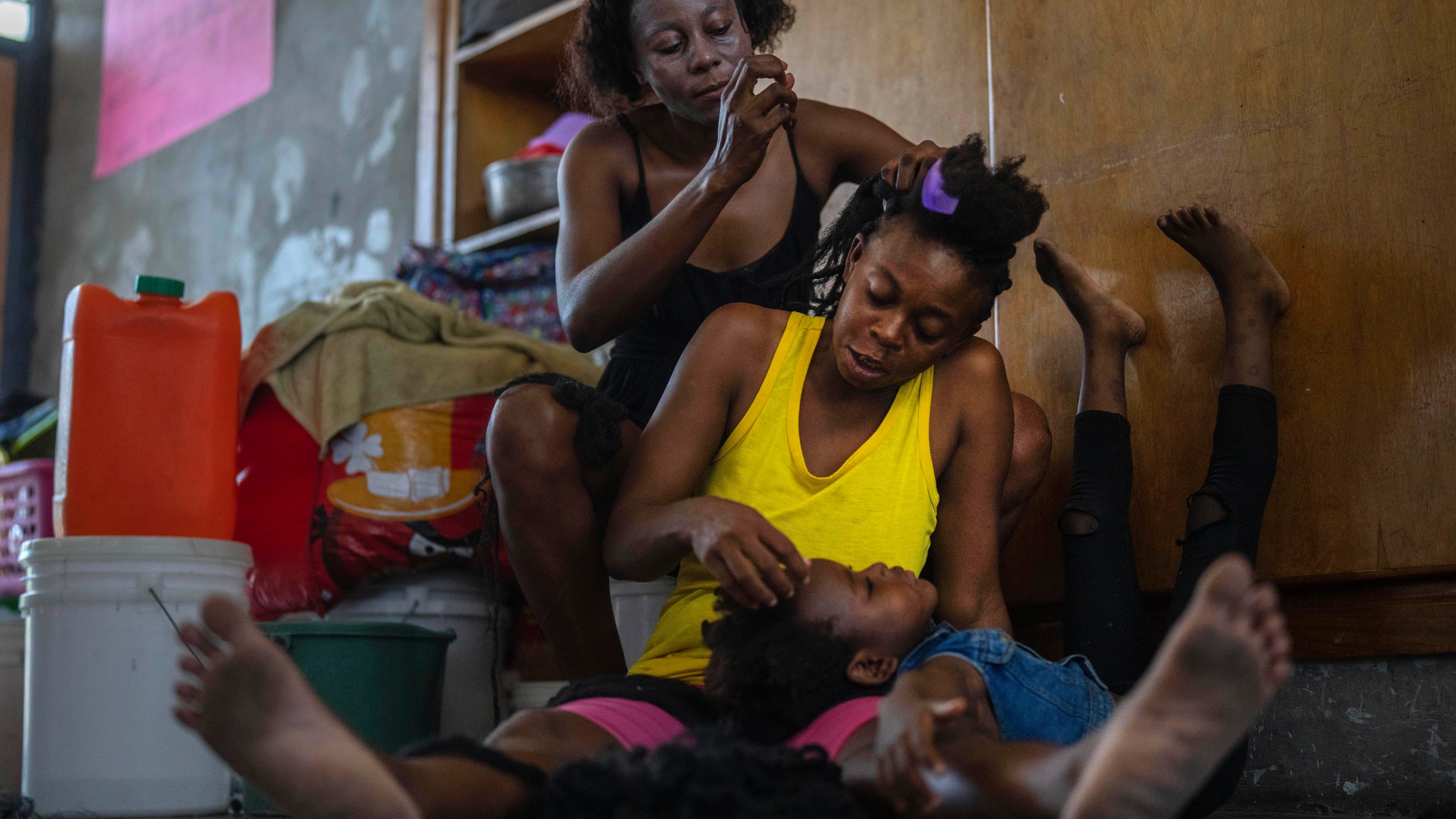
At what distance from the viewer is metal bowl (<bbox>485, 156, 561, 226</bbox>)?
289cm

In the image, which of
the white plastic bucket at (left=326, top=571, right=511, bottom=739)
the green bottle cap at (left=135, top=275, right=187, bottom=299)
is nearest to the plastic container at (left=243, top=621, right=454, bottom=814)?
the white plastic bucket at (left=326, top=571, right=511, bottom=739)

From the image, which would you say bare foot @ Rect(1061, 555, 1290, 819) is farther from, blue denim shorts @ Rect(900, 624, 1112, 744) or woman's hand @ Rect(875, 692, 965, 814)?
blue denim shorts @ Rect(900, 624, 1112, 744)

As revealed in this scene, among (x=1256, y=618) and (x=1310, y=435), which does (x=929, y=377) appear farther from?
(x=1256, y=618)

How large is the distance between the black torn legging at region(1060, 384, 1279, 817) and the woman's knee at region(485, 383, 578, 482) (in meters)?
0.66

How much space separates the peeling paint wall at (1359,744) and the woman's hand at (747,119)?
943mm

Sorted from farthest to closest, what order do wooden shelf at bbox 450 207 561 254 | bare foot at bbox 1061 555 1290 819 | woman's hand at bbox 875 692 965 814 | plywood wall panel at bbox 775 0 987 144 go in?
wooden shelf at bbox 450 207 561 254, plywood wall panel at bbox 775 0 987 144, woman's hand at bbox 875 692 965 814, bare foot at bbox 1061 555 1290 819

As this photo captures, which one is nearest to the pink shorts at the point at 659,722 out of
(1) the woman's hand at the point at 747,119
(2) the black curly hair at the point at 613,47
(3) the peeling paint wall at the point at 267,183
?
(1) the woman's hand at the point at 747,119

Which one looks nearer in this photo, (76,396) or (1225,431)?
(1225,431)

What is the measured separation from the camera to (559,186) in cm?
184

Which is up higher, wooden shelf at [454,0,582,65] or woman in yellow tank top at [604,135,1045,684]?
wooden shelf at [454,0,582,65]

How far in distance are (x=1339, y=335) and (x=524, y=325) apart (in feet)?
5.78

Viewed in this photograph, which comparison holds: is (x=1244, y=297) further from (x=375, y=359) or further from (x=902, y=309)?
(x=375, y=359)

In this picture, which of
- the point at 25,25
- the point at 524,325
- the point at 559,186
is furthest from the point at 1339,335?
the point at 25,25

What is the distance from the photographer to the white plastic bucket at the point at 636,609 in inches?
75.0
